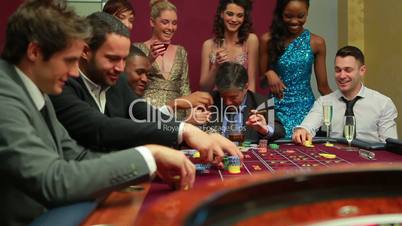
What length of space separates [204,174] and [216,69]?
1968mm

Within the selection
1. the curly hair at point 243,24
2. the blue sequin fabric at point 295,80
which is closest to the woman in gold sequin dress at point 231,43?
the curly hair at point 243,24

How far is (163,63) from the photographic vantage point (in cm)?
370

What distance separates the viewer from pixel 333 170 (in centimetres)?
87

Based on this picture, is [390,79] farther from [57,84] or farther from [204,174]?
[57,84]

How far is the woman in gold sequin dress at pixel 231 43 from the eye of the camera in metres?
3.62

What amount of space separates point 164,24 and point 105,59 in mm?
1560

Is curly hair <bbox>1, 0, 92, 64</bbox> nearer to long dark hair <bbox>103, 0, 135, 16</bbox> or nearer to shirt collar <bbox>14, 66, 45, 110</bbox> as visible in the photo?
shirt collar <bbox>14, 66, 45, 110</bbox>

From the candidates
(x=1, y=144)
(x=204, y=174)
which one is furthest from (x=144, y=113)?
(x=1, y=144)

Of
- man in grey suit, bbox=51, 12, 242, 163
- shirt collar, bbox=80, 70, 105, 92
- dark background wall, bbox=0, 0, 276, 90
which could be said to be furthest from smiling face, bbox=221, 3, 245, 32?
shirt collar, bbox=80, 70, 105, 92

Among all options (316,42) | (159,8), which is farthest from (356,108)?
(159,8)

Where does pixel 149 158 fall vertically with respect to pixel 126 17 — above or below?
below

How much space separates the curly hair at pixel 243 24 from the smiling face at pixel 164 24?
36cm

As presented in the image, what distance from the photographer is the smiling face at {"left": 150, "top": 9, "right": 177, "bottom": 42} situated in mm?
3555

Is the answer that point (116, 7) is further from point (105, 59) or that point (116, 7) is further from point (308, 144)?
point (308, 144)
